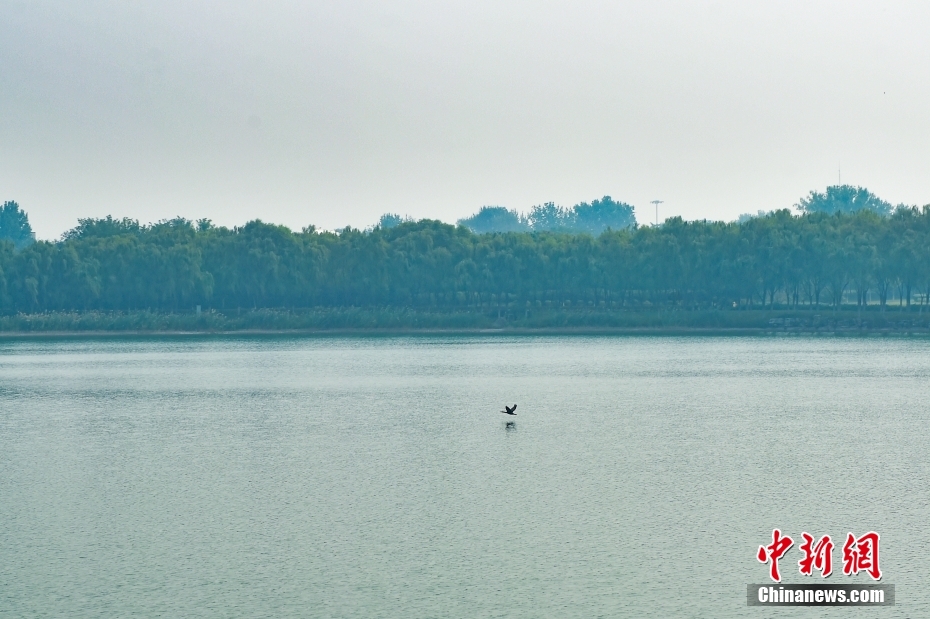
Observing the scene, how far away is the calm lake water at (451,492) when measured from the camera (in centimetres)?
2352

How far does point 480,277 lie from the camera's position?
12106 centimetres

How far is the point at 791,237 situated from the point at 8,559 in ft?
310

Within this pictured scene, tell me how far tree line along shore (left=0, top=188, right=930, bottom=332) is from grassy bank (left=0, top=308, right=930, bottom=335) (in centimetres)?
18

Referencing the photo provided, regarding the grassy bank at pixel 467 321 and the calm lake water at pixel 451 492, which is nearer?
the calm lake water at pixel 451 492

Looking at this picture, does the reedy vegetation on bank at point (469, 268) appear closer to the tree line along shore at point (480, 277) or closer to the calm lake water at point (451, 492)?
the tree line along shore at point (480, 277)

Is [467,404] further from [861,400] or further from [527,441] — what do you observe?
[861,400]

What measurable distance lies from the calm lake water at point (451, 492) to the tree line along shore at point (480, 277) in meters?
45.8

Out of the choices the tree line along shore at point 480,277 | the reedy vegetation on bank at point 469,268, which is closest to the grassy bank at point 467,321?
the tree line along shore at point 480,277

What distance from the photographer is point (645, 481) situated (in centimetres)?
3362

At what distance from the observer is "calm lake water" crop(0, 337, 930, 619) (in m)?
23.5

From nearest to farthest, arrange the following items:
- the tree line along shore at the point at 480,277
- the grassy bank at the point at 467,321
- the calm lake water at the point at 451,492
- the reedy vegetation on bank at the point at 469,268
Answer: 1. the calm lake water at the point at 451,492
2. the grassy bank at the point at 467,321
3. the tree line along shore at the point at 480,277
4. the reedy vegetation on bank at the point at 469,268

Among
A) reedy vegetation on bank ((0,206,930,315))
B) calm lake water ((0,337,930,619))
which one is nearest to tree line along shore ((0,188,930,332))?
reedy vegetation on bank ((0,206,930,315))

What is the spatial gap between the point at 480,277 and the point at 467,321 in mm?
5444

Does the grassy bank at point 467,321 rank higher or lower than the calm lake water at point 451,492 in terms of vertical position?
higher
